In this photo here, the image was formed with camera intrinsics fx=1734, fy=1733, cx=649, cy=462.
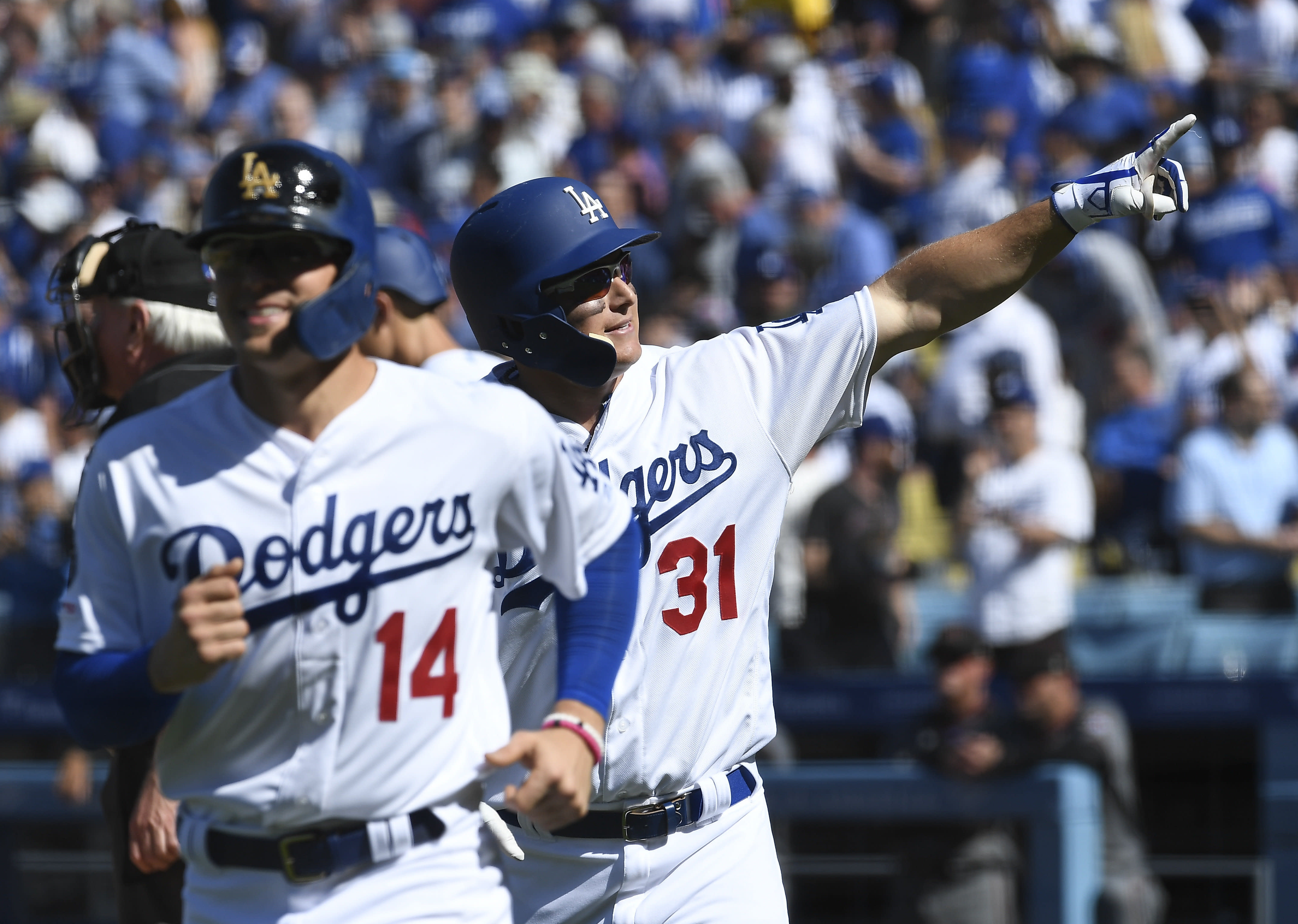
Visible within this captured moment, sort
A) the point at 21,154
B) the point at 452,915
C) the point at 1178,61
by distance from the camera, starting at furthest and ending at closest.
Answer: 1. the point at 21,154
2. the point at 1178,61
3. the point at 452,915

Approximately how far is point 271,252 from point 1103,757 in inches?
192

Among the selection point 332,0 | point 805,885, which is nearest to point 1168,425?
point 805,885

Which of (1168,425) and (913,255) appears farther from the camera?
(1168,425)

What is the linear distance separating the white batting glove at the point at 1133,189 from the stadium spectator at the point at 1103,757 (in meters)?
3.48

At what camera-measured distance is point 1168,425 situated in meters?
8.38

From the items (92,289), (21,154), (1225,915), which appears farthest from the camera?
(21,154)

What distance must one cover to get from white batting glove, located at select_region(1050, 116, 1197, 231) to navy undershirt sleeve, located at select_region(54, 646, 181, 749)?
206 cm

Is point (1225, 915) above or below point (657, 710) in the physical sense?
below

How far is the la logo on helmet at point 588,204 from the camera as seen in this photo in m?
3.62

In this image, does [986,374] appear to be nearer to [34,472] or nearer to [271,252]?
[34,472]

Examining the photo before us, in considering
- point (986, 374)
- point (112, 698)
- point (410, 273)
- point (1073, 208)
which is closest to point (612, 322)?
point (1073, 208)

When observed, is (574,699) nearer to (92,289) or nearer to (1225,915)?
(92,289)

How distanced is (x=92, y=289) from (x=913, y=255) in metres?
1.93

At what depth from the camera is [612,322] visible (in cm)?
359
